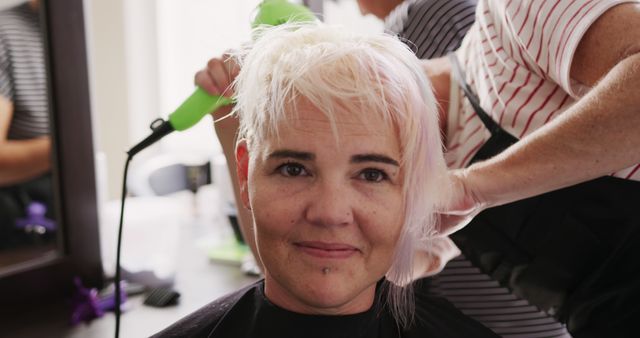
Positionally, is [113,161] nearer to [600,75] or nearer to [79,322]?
[79,322]

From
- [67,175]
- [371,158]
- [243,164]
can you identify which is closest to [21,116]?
[67,175]

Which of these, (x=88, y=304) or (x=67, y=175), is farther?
(x=67, y=175)

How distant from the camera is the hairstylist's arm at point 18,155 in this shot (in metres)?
1.47

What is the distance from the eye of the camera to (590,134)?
2.59 ft

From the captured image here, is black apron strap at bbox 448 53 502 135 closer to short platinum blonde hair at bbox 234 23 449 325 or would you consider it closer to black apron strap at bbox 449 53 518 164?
black apron strap at bbox 449 53 518 164

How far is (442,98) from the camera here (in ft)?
3.72

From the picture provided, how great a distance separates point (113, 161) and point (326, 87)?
5.37 feet

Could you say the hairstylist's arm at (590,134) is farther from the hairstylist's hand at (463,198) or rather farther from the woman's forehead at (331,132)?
the woman's forehead at (331,132)

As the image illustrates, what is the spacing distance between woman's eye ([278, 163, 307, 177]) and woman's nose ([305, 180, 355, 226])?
0.04 m

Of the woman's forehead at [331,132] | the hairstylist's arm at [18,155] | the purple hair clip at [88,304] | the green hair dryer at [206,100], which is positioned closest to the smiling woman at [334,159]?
the woman's forehead at [331,132]

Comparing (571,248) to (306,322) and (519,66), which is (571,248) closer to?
(519,66)

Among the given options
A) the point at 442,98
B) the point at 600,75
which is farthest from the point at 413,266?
the point at 600,75

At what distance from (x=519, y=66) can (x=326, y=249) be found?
17.9 inches

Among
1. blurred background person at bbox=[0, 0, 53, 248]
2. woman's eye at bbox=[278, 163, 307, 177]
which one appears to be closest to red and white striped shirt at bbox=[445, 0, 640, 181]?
woman's eye at bbox=[278, 163, 307, 177]
